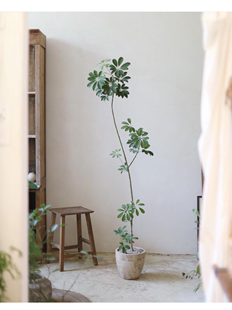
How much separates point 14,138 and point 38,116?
94.1 inches

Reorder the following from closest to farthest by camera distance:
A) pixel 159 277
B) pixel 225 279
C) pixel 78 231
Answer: pixel 225 279, pixel 159 277, pixel 78 231

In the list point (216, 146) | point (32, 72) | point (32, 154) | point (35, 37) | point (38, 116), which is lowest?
point (32, 154)

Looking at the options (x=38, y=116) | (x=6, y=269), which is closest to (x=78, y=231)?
(x=38, y=116)

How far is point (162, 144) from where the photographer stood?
185 inches

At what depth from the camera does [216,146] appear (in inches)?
79.6

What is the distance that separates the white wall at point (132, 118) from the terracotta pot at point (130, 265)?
2.79ft

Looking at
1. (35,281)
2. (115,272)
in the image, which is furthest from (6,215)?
(115,272)

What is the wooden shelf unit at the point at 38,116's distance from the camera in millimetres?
4359

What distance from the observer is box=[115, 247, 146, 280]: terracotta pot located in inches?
152

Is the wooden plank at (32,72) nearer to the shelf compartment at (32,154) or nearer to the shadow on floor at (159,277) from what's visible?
the shelf compartment at (32,154)

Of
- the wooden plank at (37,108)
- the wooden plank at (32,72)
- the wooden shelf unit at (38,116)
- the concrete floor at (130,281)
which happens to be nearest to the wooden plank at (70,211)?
the wooden shelf unit at (38,116)

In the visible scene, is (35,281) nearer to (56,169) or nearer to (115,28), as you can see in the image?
(56,169)

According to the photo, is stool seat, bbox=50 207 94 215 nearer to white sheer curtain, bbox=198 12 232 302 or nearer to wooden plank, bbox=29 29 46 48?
wooden plank, bbox=29 29 46 48

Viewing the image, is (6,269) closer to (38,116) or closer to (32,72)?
(38,116)
